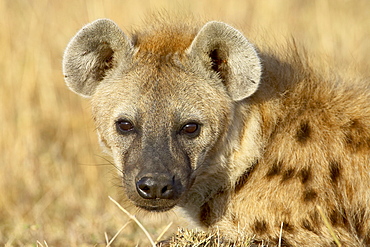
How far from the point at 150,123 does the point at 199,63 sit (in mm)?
467

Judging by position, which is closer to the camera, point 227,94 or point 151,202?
point 151,202

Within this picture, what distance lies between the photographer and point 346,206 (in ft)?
11.1

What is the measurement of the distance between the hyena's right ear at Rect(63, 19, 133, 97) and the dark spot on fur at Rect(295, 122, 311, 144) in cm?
105

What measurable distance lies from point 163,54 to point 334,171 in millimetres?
1151

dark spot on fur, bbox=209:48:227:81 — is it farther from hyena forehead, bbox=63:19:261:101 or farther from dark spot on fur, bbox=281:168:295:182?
dark spot on fur, bbox=281:168:295:182

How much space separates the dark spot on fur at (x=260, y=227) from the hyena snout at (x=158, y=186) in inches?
18.6

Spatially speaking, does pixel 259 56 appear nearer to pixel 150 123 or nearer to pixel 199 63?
pixel 199 63

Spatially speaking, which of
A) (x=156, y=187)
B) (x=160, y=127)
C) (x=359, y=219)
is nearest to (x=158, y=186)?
(x=156, y=187)

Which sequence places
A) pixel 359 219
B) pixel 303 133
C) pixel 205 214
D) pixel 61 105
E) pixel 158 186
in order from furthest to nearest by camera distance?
pixel 61 105, pixel 205 214, pixel 303 133, pixel 359 219, pixel 158 186

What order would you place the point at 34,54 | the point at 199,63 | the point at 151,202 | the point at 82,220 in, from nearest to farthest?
the point at 151,202, the point at 199,63, the point at 82,220, the point at 34,54

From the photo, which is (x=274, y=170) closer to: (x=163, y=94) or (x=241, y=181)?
(x=241, y=181)

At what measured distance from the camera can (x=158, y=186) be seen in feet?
10.4

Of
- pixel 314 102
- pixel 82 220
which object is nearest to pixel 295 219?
pixel 314 102

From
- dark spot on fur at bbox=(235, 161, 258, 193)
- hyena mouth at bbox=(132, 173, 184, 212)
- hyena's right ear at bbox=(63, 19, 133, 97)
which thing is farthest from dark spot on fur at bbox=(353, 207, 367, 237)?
hyena's right ear at bbox=(63, 19, 133, 97)
